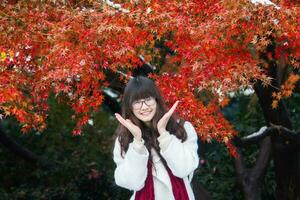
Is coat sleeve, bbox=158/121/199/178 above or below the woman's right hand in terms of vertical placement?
below

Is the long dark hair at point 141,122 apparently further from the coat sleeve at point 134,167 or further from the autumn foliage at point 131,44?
the autumn foliage at point 131,44

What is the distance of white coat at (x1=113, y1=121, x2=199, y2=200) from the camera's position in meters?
3.59

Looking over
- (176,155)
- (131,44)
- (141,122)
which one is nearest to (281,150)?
(131,44)

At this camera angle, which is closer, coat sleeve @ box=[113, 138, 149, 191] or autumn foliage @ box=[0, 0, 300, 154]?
coat sleeve @ box=[113, 138, 149, 191]

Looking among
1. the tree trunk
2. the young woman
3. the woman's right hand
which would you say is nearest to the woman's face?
the young woman

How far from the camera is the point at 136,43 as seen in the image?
236 inches

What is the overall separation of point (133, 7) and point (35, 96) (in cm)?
149

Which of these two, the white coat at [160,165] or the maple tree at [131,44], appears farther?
the maple tree at [131,44]

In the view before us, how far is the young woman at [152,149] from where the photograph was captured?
3598 mm

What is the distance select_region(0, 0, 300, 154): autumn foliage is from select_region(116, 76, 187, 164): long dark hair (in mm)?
1749

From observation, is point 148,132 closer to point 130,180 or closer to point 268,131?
point 130,180

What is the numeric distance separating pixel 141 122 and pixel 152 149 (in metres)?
0.23

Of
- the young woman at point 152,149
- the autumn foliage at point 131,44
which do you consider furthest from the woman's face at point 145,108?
the autumn foliage at point 131,44

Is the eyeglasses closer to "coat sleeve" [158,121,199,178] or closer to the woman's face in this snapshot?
the woman's face
